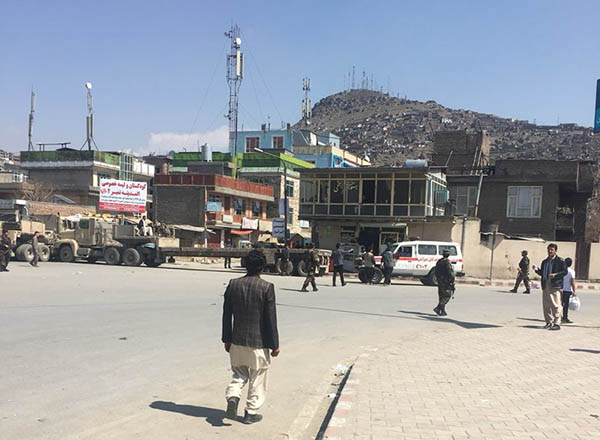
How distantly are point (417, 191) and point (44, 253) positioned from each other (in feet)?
74.4

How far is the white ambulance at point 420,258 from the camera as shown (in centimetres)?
2534

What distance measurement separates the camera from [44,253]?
3172cm

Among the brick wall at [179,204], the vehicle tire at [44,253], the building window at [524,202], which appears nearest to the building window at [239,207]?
the brick wall at [179,204]

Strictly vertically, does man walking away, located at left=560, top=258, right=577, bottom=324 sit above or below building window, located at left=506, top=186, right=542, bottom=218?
below

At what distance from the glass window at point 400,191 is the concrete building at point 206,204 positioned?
816 inches

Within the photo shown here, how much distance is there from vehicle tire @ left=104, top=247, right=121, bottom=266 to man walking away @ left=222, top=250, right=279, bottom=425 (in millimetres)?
27544

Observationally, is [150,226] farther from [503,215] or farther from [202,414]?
[202,414]

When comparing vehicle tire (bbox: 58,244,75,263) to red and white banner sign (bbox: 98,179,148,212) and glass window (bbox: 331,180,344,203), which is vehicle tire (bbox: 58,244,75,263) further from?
glass window (bbox: 331,180,344,203)

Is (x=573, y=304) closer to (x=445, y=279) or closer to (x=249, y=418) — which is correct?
(x=445, y=279)

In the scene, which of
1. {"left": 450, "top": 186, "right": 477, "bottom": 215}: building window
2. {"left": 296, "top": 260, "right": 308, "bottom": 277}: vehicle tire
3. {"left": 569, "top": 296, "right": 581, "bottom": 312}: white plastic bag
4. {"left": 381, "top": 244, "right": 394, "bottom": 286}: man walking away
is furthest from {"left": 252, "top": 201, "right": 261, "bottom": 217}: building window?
{"left": 569, "top": 296, "right": 581, "bottom": 312}: white plastic bag

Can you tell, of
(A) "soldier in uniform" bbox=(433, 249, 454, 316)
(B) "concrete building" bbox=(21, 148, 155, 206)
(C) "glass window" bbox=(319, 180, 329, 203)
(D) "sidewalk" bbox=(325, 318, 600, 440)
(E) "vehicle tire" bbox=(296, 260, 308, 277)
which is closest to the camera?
(D) "sidewalk" bbox=(325, 318, 600, 440)

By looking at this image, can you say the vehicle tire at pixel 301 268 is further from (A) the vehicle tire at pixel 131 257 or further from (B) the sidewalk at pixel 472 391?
(B) the sidewalk at pixel 472 391

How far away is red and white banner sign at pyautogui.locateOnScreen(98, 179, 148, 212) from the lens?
142 feet

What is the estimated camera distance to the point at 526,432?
16.3 ft
